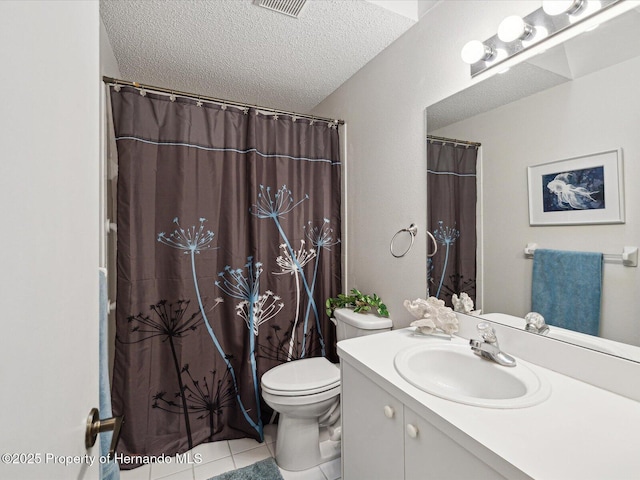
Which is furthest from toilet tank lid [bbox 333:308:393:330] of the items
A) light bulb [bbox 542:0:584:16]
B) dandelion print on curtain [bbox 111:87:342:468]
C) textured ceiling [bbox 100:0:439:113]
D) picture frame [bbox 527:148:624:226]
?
textured ceiling [bbox 100:0:439:113]

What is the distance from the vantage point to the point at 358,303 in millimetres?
1938

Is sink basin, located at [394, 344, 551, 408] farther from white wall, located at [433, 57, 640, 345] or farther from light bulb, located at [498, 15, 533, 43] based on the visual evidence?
light bulb, located at [498, 15, 533, 43]

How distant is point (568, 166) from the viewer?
3.39ft

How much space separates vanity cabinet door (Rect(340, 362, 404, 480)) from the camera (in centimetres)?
98

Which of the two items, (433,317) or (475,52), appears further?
(433,317)

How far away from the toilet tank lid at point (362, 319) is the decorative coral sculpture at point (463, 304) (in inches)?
16.9

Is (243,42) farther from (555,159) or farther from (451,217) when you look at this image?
(555,159)

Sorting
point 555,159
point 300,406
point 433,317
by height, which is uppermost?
point 555,159

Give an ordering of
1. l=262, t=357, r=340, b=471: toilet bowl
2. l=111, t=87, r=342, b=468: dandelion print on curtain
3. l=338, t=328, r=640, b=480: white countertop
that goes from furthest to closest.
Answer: l=111, t=87, r=342, b=468: dandelion print on curtain
l=262, t=357, r=340, b=471: toilet bowl
l=338, t=328, r=640, b=480: white countertop

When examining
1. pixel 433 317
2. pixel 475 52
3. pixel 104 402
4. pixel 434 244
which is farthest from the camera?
pixel 434 244

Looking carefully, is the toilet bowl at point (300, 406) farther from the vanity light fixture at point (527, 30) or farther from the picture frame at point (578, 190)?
the vanity light fixture at point (527, 30)

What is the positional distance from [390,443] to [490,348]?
0.48m

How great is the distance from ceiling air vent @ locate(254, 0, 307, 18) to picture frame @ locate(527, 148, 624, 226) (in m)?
1.28

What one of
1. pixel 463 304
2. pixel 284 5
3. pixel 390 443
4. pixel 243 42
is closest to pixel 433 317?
pixel 463 304
